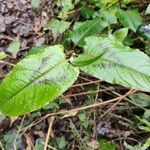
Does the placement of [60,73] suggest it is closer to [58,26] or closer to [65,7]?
[58,26]

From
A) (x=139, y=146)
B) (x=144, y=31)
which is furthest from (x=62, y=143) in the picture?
(x=144, y=31)

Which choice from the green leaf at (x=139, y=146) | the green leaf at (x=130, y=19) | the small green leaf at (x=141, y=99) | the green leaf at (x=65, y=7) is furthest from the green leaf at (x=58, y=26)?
the green leaf at (x=139, y=146)

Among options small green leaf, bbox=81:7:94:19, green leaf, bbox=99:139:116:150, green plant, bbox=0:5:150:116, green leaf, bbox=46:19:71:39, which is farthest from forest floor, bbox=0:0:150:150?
green plant, bbox=0:5:150:116

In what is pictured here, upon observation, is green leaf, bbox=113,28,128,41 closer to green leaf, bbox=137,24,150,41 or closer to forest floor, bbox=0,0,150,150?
green leaf, bbox=137,24,150,41

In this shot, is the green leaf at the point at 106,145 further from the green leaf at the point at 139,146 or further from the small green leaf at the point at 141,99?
the small green leaf at the point at 141,99

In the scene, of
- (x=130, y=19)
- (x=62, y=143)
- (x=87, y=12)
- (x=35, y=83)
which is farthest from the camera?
(x=87, y=12)

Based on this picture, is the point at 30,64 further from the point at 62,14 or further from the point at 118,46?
the point at 62,14
